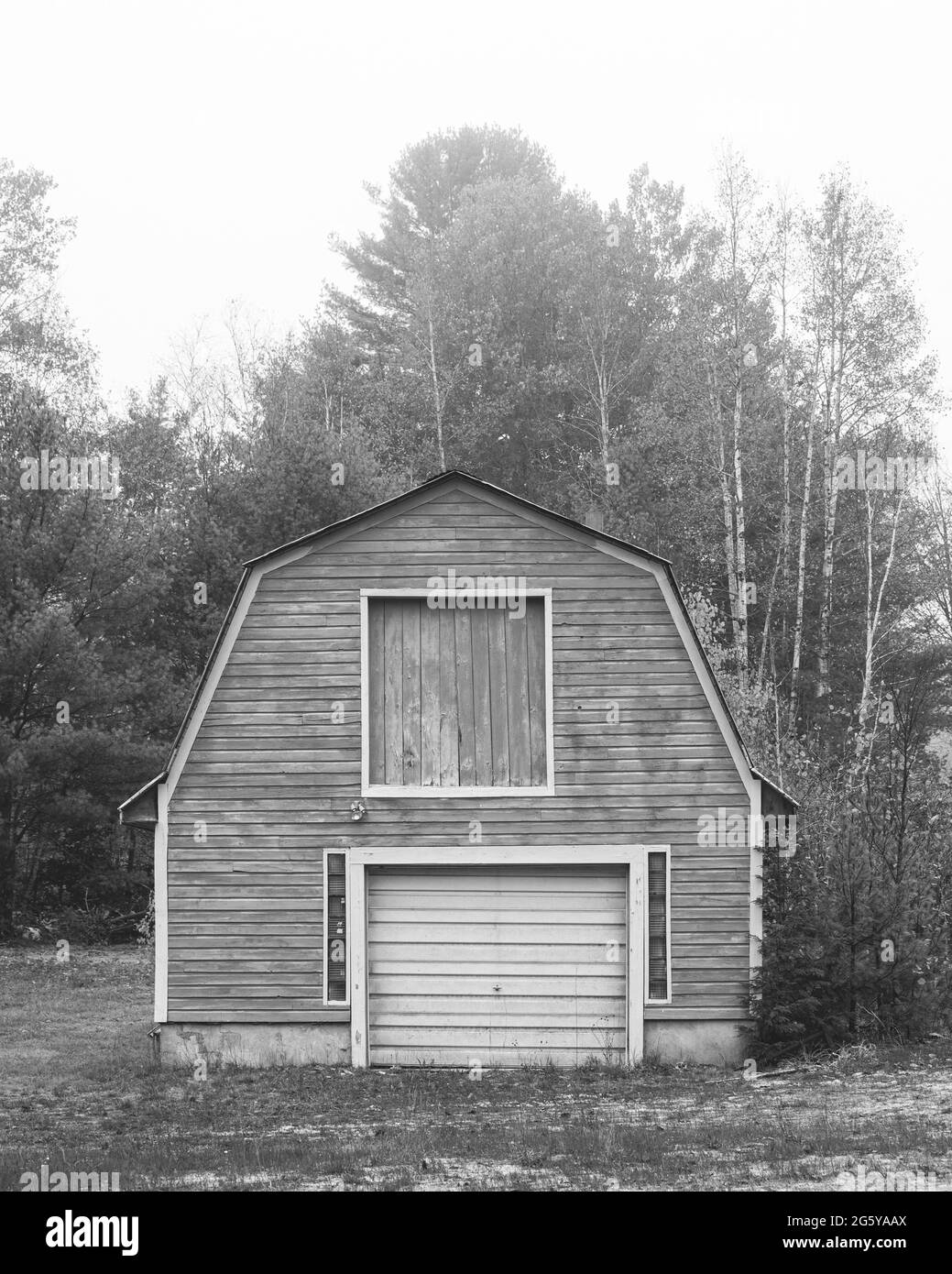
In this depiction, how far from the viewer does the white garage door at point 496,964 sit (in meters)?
15.3

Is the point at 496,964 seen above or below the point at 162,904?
below

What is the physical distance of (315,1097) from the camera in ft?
44.1

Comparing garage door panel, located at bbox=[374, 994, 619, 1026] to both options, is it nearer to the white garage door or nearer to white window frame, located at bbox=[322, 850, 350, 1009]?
the white garage door

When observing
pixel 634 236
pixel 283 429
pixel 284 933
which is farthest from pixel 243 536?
pixel 284 933

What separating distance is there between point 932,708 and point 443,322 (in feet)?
58.2

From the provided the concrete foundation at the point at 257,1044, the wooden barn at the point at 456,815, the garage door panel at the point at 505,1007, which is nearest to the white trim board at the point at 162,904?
the wooden barn at the point at 456,815

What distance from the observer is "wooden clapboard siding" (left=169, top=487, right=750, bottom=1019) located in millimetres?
15148

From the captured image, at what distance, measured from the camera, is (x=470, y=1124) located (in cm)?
1184

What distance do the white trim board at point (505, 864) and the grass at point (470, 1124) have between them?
0.49 m

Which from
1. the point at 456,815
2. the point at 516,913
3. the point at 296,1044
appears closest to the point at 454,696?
the point at 456,815

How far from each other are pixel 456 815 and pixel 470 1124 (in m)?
4.01

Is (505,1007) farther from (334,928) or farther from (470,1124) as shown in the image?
(470,1124)

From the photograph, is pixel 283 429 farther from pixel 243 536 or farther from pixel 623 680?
pixel 623 680

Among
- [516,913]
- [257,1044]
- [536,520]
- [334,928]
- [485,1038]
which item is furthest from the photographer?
[536,520]
